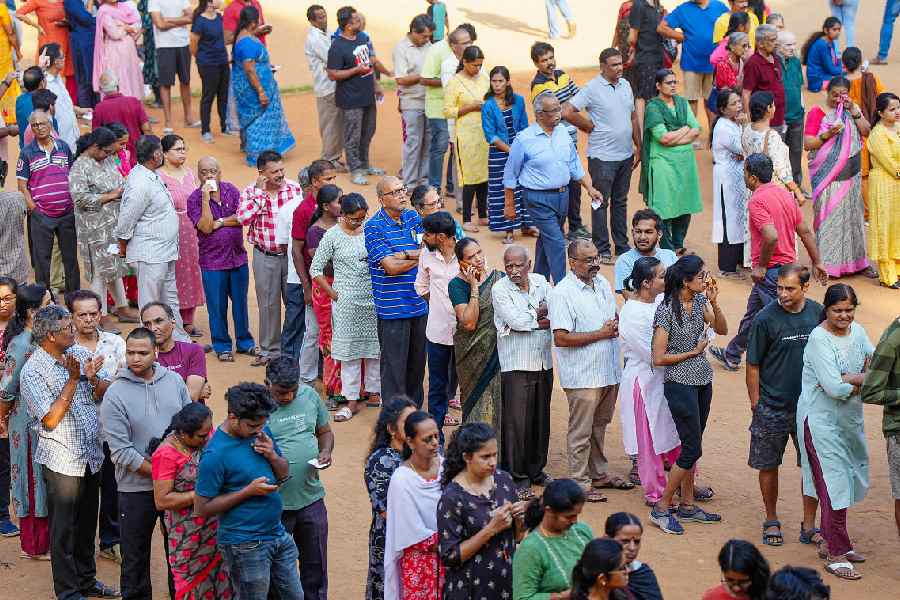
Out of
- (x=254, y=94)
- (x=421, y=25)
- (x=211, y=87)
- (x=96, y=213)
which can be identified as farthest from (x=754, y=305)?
(x=211, y=87)

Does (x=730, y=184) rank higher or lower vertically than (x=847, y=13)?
lower

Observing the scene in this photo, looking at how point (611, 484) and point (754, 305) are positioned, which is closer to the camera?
point (611, 484)

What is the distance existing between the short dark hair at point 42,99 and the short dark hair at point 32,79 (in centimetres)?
56

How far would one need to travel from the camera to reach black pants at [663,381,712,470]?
327 inches

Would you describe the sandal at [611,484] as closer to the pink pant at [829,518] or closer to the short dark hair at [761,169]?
the pink pant at [829,518]

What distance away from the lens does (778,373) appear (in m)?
8.14

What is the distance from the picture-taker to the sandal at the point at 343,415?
1028 cm

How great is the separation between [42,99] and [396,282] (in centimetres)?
452

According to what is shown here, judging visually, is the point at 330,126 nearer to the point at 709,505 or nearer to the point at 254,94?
the point at 254,94

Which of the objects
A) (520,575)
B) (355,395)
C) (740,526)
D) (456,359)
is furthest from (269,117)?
(520,575)

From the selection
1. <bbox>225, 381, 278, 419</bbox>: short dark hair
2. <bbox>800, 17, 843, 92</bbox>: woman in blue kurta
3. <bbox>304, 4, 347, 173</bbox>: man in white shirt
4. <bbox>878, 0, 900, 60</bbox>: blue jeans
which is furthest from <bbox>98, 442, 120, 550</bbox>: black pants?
<bbox>878, 0, 900, 60</bbox>: blue jeans

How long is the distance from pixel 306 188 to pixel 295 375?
13.1ft

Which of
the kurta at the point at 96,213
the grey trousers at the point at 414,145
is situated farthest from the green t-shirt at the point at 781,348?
the grey trousers at the point at 414,145

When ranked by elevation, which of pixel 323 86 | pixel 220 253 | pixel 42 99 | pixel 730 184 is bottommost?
pixel 220 253
